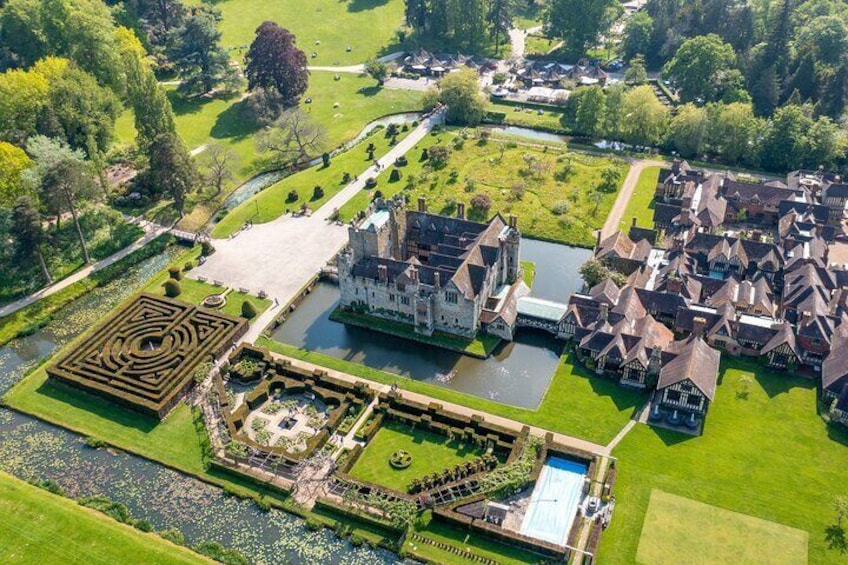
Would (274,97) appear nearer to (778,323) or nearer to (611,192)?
(611,192)

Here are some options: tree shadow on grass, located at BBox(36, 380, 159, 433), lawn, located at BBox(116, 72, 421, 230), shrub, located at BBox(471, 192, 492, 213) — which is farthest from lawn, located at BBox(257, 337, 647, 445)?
lawn, located at BBox(116, 72, 421, 230)

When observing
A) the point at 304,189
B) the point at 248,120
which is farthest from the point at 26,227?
the point at 248,120

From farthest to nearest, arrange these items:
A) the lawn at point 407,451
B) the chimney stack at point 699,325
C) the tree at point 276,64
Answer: the tree at point 276,64 → the chimney stack at point 699,325 → the lawn at point 407,451

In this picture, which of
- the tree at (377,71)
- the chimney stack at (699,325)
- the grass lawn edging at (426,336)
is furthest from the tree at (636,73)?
the grass lawn edging at (426,336)

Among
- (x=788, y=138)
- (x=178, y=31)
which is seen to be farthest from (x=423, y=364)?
(x=178, y=31)

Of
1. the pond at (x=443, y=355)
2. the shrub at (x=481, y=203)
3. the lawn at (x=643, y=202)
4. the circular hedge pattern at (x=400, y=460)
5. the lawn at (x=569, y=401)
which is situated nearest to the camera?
the circular hedge pattern at (x=400, y=460)

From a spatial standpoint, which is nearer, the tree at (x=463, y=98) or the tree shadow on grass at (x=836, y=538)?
the tree shadow on grass at (x=836, y=538)

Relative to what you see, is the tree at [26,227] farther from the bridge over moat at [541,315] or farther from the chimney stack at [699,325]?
the chimney stack at [699,325]

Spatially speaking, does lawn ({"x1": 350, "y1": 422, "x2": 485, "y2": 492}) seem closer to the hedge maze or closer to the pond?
the pond
